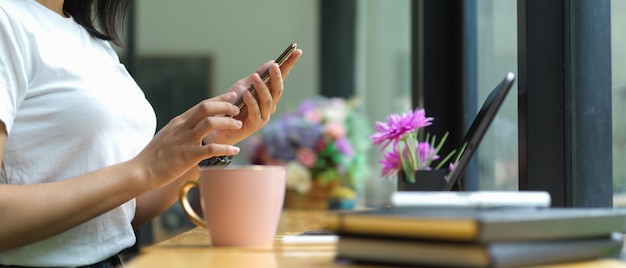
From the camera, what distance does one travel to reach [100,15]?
163 cm

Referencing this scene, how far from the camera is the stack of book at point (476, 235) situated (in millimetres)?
618

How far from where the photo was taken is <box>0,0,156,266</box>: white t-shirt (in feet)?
3.79

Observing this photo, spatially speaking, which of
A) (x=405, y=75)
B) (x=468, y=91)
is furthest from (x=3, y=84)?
(x=405, y=75)

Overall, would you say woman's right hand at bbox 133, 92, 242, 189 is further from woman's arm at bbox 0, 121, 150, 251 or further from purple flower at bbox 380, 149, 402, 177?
purple flower at bbox 380, 149, 402, 177

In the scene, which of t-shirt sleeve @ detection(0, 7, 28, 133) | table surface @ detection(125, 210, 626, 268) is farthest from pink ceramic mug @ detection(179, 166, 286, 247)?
t-shirt sleeve @ detection(0, 7, 28, 133)

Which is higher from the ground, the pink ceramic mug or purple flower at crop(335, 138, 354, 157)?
the pink ceramic mug

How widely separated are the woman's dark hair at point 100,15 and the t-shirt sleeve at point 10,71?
31cm

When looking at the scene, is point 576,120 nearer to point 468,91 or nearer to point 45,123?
point 468,91

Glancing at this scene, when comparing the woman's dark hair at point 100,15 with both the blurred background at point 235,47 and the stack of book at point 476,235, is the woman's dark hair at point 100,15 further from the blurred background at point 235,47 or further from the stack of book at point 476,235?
the blurred background at point 235,47

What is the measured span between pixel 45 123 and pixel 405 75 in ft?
7.33

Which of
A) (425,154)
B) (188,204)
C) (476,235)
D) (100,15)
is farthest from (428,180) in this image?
(100,15)

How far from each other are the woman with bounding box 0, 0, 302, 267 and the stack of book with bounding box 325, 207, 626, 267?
13.0 inches

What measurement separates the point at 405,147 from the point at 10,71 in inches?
23.8

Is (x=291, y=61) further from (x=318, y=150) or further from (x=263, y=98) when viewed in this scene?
(x=318, y=150)
